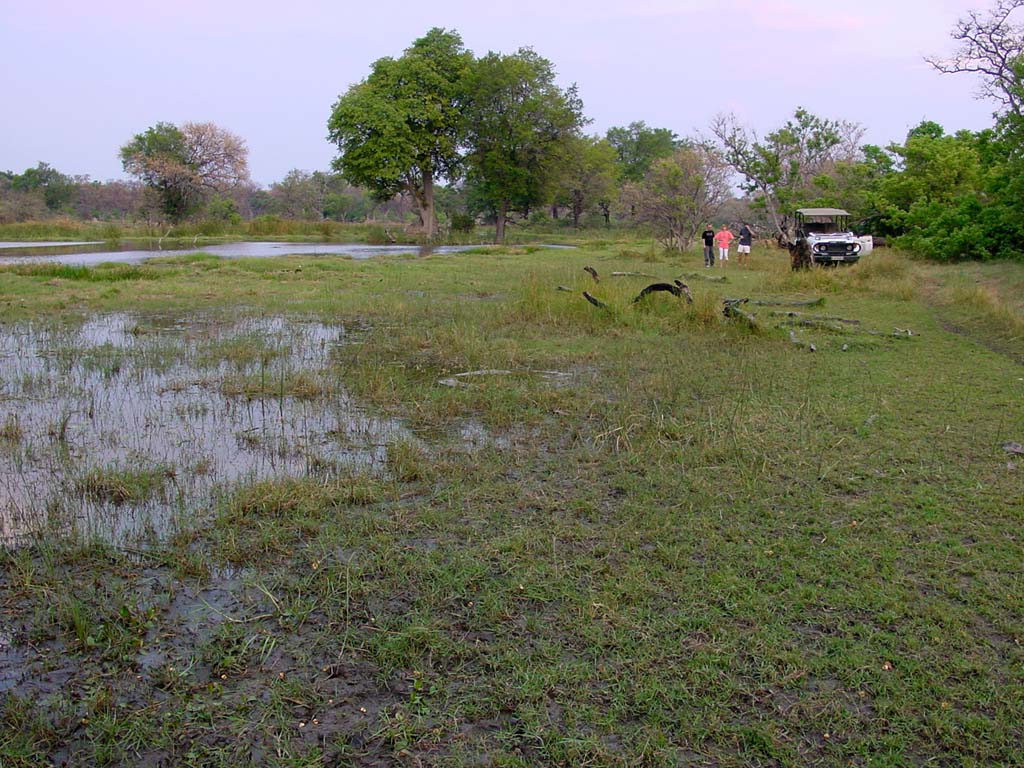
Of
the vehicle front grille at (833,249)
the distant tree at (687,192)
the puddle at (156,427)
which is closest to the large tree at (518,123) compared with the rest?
the distant tree at (687,192)

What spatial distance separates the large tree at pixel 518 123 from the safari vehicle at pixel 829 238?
986 inches

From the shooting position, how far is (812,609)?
3.73 m

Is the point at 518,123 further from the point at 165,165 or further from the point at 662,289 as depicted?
the point at 662,289

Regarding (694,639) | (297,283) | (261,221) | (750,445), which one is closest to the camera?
(694,639)

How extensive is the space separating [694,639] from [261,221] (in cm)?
5357

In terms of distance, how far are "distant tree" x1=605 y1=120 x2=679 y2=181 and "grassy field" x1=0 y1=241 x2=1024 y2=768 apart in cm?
8039

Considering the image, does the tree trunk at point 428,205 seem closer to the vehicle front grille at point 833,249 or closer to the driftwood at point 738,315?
the vehicle front grille at point 833,249

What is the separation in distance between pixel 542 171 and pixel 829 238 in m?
28.9

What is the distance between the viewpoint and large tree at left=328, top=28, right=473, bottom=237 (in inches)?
1998

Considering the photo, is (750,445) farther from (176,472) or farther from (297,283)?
(297,283)

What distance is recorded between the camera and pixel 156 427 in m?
6.89

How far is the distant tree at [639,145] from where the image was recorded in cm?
8575

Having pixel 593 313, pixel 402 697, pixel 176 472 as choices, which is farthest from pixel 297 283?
pixel 402 697

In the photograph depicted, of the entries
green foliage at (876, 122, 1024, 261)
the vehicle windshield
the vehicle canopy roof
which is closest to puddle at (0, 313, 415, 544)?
green foliage at (876, 122, 1024, 261)
